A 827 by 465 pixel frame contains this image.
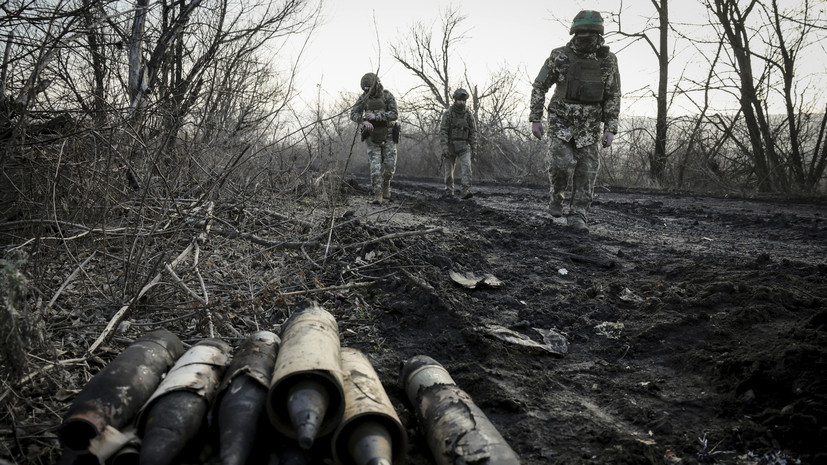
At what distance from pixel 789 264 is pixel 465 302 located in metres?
2.82

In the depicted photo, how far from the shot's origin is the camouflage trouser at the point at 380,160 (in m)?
9.35

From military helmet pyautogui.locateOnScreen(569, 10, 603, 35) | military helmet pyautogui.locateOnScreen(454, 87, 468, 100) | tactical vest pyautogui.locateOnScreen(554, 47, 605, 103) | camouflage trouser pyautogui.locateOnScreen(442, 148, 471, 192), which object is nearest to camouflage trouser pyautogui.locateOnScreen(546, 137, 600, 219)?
tactical vest pyautogui.locateOnScreen(554, 47, 605, 103)

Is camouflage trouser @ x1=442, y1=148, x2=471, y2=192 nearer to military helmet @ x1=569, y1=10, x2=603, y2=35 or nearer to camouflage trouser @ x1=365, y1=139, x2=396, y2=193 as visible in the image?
camouflage trouser @ x1=365, y1=139, x2=396, y2=193

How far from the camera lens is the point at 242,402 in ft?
5.49

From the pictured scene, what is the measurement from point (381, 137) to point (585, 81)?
13.2 feet

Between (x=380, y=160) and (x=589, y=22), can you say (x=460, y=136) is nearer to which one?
(x=380, y=160)

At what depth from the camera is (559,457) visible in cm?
198

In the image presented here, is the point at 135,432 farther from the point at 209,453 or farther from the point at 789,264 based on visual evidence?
the point at 789,264

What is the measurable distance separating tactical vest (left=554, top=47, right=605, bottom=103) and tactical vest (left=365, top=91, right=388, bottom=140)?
379 cm

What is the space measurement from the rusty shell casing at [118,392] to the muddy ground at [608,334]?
276mm

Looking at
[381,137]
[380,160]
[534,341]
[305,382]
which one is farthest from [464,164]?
[305,382]

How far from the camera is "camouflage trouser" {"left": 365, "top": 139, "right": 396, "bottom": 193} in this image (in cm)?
935

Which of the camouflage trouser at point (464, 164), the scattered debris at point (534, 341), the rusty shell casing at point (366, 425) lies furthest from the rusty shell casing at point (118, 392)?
the camouflage trouser at point (464, 164)

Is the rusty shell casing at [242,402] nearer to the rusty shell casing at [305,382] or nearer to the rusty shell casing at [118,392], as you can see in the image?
the rusty shell casing at [305,382]
